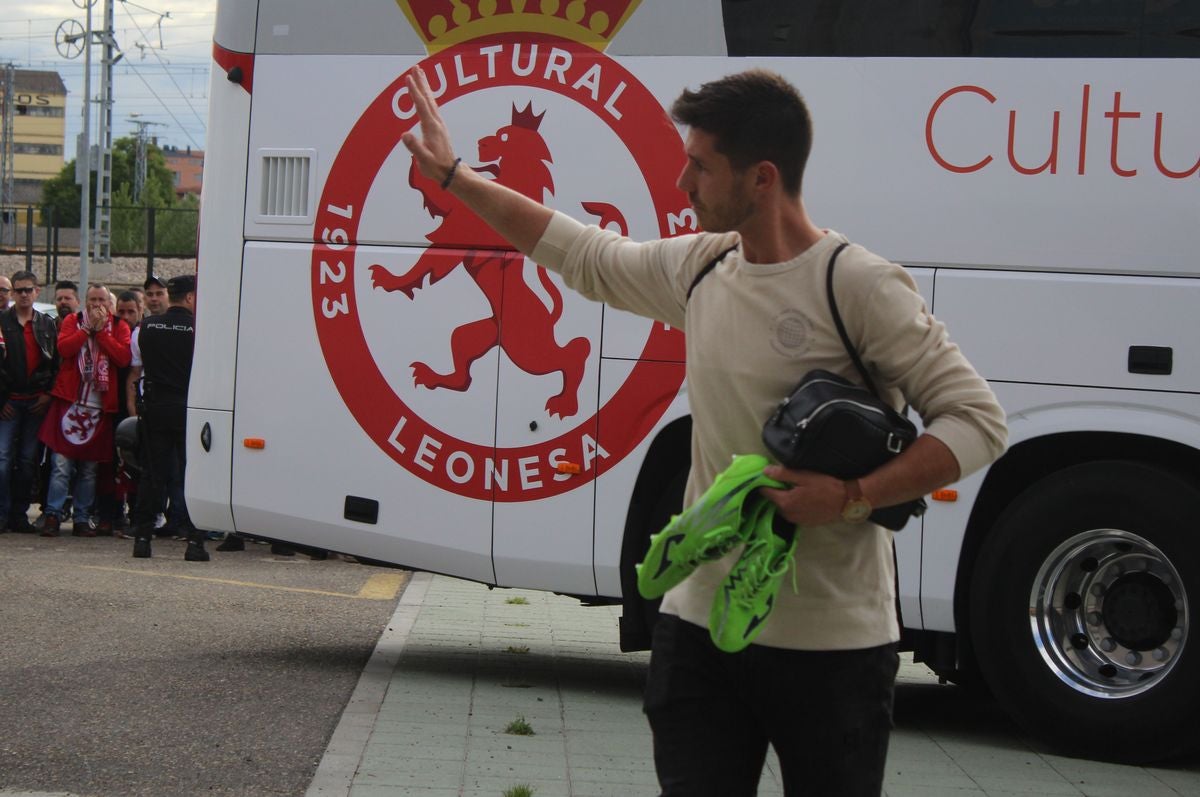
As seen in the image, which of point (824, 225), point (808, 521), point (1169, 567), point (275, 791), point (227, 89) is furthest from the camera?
point (227, 89)

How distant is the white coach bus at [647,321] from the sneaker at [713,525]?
396 cm

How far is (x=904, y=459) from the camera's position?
280 cm

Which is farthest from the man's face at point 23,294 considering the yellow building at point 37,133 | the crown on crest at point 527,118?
the yellow building at point 37,133

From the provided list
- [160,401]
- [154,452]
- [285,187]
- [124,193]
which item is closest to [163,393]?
[160,401]

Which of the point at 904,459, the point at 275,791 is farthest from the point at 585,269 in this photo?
the point at 275,791

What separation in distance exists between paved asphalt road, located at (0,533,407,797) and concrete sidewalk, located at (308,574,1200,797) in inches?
7.5

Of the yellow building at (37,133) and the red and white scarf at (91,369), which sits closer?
the red and white scarf at (91,369)

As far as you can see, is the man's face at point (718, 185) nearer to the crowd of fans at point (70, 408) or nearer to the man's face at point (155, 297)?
the crowd of fans at point (70, 408)

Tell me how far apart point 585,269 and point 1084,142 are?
387cm

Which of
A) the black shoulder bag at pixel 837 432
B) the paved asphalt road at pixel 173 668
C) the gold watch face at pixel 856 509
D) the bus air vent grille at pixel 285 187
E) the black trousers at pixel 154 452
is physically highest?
the bus air vent grille at pixel 285 187

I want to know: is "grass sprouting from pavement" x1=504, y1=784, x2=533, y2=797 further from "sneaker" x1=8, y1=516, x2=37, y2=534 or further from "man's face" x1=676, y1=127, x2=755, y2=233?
"sneaker" x1=8, y1=516, x2=37, y2=534

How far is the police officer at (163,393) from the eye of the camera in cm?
1162

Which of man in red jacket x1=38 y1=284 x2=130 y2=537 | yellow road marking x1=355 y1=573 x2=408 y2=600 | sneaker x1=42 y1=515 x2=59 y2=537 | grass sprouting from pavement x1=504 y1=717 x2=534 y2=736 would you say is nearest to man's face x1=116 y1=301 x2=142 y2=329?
man in red jacket x1=38 y1=284 x2=130 y2=537

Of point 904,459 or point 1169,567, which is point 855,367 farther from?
point 1169,567
